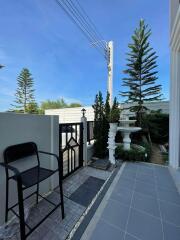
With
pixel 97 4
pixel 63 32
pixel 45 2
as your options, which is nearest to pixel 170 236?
pixel 45 2

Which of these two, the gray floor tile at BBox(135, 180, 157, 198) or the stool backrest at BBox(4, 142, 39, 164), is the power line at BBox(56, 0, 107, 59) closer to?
the stool backrest at BBox(4, 142, 39, 164)

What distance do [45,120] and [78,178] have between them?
1410mm

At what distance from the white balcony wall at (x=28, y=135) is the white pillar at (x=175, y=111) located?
282 cm

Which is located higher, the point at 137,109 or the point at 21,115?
the point at 137,109

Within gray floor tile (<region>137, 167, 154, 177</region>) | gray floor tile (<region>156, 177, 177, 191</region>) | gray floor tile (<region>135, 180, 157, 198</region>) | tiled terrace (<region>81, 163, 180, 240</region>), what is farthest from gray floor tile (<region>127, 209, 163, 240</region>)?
gray floor tile (<region>137, 167, 154, 177</region>)

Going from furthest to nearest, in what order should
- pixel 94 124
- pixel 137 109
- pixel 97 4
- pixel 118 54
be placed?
pixel 118 54, pixel 137 109, pixel 97 4, pixel 94 124

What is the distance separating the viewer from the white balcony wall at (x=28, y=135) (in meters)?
1.40

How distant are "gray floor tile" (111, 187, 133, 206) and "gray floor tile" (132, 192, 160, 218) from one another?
0.27 ft

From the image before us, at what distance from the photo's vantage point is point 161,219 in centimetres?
155

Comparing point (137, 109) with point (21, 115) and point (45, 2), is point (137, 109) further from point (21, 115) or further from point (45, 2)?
point (21, 115)

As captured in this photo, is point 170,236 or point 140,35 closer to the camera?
point 170,236

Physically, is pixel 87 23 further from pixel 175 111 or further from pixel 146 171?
pixel 146 171

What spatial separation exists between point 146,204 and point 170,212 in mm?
290

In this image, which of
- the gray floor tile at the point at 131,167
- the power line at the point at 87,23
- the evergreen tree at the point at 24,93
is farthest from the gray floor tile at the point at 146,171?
the evergreen tree at the point at 24,93
